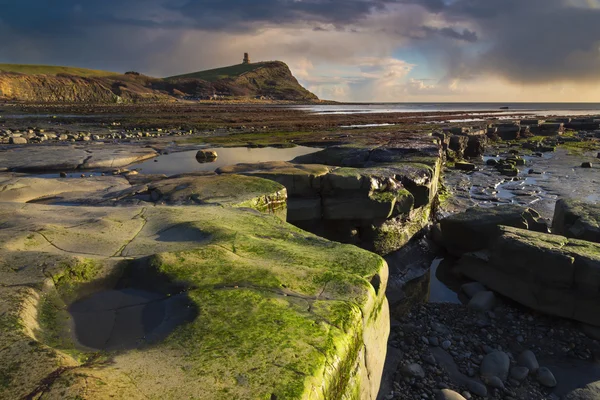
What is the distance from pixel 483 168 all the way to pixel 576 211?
43.7 ft

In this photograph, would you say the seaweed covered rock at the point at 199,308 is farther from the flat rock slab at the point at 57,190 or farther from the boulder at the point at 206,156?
the boulder at the point at 206,156

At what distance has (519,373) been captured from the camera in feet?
16.9

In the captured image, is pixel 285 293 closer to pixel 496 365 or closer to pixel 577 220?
pixel 496 365

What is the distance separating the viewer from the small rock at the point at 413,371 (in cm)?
505

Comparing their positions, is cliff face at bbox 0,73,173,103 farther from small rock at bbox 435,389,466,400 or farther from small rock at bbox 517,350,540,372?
small rock at bbox 435,389,466,400

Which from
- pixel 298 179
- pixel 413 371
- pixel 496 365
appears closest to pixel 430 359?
pixel 413 371

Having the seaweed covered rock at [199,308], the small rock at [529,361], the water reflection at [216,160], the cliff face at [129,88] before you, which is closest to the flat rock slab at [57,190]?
the seaweed covered rock at [199,308]

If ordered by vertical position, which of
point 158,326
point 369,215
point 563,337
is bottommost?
point 563,337

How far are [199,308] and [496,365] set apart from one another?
Result: 14.1 feet

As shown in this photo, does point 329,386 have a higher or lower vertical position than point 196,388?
lower

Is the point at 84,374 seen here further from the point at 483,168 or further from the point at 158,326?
the point at 483,168

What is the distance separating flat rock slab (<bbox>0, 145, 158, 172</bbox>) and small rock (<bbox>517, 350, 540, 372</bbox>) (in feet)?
51.6

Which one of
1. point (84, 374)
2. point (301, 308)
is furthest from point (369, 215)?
point (84, 374)

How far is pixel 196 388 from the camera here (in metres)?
2.29
